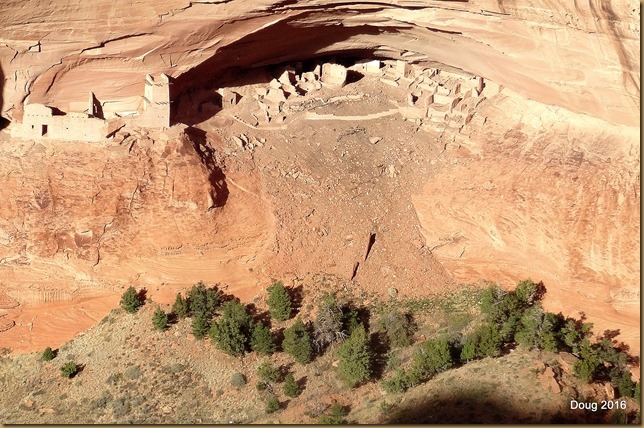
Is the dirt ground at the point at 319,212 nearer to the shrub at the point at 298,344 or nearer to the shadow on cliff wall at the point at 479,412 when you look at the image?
the shrub at the point at 298,344

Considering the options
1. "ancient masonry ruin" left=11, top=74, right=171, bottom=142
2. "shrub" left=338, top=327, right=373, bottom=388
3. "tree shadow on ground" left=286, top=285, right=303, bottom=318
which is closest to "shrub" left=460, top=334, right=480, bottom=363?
"shrub" left=338, top=327, right=373, bottom=388

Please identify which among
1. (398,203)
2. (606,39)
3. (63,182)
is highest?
(606,39)

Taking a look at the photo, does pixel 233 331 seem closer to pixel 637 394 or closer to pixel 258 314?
pixel 258 314

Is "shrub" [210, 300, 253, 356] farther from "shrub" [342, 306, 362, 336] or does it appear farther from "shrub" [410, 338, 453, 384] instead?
"shrub" [410, 338, 453, 384]

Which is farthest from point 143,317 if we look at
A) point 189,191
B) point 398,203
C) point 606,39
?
point 606,39

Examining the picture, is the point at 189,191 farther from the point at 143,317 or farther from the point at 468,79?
the point at 468,79

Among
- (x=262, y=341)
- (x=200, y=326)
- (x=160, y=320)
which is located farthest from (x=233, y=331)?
(x=160, y=320)
